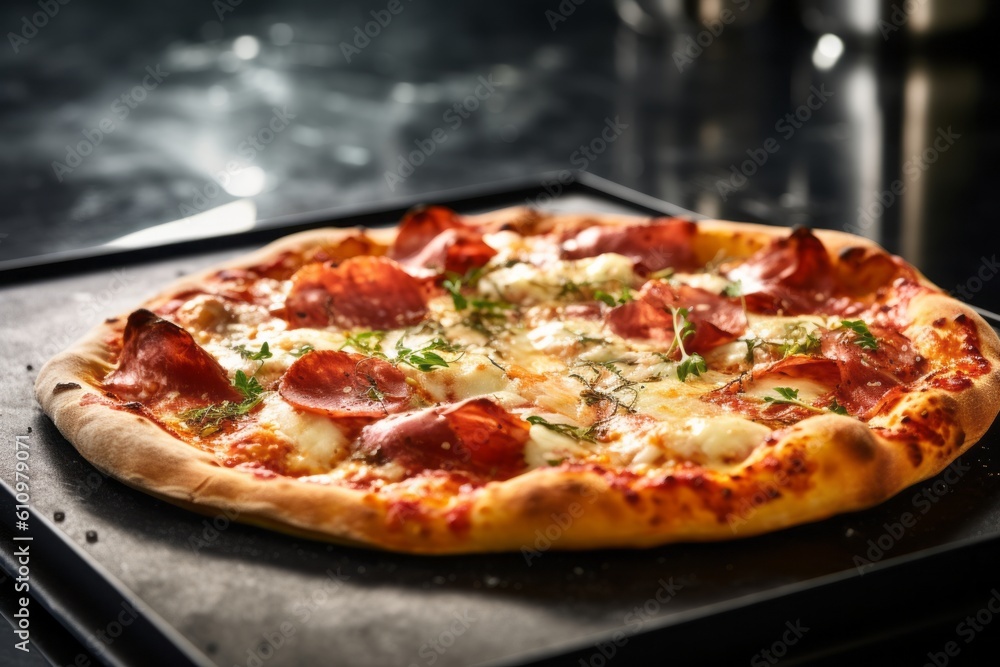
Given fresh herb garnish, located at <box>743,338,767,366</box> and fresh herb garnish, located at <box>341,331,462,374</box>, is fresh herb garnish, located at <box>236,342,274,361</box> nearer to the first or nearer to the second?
fresh herb garnish, located at <box>341,331,462,374</box>

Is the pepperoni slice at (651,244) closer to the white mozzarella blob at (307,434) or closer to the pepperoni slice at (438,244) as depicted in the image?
the pepperoni slice at (438,244)

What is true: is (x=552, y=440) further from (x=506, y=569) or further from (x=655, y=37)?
(x=655, y=37)

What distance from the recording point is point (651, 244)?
4.31 m

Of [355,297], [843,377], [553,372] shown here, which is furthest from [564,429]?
[355,297]

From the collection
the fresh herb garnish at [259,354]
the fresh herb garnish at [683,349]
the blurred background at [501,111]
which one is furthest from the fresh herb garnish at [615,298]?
the blurred background at [501,111]

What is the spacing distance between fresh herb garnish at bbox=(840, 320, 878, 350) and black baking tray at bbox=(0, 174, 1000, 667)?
18.4 inches

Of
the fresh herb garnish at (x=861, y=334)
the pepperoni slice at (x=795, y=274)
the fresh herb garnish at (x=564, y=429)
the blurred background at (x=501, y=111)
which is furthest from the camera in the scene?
the blurred background at (x=501, y=111)

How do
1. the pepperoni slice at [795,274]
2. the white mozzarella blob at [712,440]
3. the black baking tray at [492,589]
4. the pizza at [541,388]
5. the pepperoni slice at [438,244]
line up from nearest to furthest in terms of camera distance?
the black baking tray at [492,589]
the pizza at [541,388]
the white mozzarella blob at [712,440]
the pepperoni slice at [795,274]
the pepperoni slice at [438,244]

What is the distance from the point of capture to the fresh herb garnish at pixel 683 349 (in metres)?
3.32

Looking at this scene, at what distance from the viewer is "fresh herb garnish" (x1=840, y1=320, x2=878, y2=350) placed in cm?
337

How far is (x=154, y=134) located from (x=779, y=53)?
4.09 meters

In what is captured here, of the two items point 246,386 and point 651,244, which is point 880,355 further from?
Result: point 246,386

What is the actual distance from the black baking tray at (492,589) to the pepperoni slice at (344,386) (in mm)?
444

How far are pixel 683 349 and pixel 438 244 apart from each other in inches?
46.9
